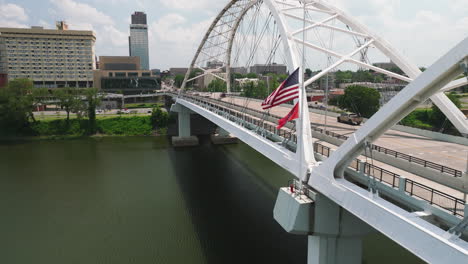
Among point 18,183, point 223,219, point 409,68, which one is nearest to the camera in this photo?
point 409,68

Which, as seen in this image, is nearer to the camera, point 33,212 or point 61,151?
point 33,212

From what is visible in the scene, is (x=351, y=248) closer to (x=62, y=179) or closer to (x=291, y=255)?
(x=291, y=255)

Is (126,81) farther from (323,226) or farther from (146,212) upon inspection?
(323,226)

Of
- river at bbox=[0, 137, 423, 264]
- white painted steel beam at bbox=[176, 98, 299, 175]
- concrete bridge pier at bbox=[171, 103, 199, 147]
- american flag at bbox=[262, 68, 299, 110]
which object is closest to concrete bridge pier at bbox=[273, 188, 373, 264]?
white painted steel beam at bbox=[176, 98, 299, 175]

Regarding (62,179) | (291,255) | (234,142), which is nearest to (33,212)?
(62,179)

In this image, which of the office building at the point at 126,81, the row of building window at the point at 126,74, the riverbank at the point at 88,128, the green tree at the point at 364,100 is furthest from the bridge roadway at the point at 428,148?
the row of building window at the point at 126,74

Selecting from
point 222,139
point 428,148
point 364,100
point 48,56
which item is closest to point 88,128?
point 222,139
